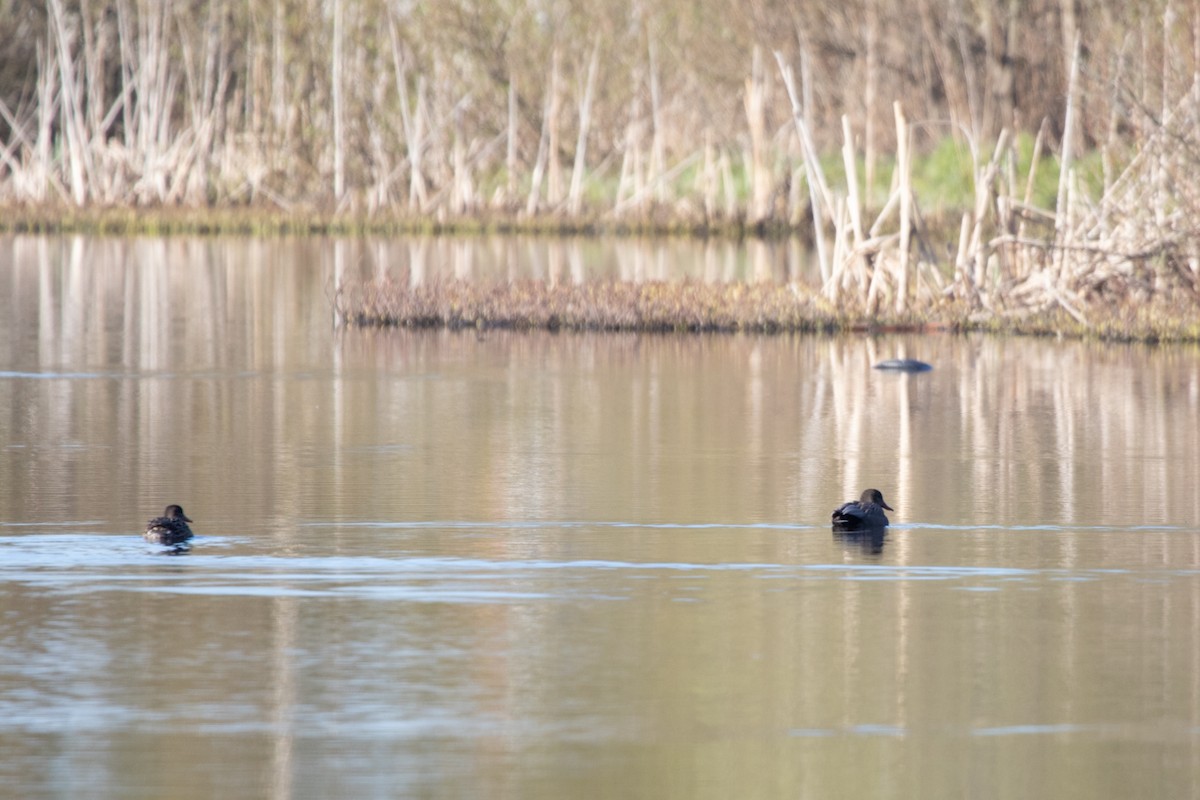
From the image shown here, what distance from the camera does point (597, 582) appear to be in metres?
9.30

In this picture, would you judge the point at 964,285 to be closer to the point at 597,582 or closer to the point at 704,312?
the point at 704,312

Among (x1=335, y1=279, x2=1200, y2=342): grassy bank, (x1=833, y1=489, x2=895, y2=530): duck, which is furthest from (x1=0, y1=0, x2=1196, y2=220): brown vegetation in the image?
(x1=833, y1=489, x2=895, y2=530): duck

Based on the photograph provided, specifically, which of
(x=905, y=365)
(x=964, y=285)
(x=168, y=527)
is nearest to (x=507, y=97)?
(x=964, y=285)

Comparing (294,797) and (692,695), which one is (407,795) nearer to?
(294,797)

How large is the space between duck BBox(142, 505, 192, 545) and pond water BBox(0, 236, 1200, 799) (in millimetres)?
111

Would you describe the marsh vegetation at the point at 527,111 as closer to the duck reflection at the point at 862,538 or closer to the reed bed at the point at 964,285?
the reed bed at the point at 964,285

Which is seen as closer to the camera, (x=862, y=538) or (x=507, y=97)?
(x=862, y=538)

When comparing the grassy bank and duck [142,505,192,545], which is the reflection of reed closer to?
the grassy bank

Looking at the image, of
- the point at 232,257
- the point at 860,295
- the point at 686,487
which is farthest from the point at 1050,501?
the point at 232,257

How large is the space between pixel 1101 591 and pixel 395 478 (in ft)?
13.1

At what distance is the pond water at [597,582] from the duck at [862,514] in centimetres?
9

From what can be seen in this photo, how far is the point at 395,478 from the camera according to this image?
12117 millimetres

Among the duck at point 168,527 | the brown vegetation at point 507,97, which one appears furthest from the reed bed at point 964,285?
the brown vegetation at point 507,97

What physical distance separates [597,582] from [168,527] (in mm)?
1724
